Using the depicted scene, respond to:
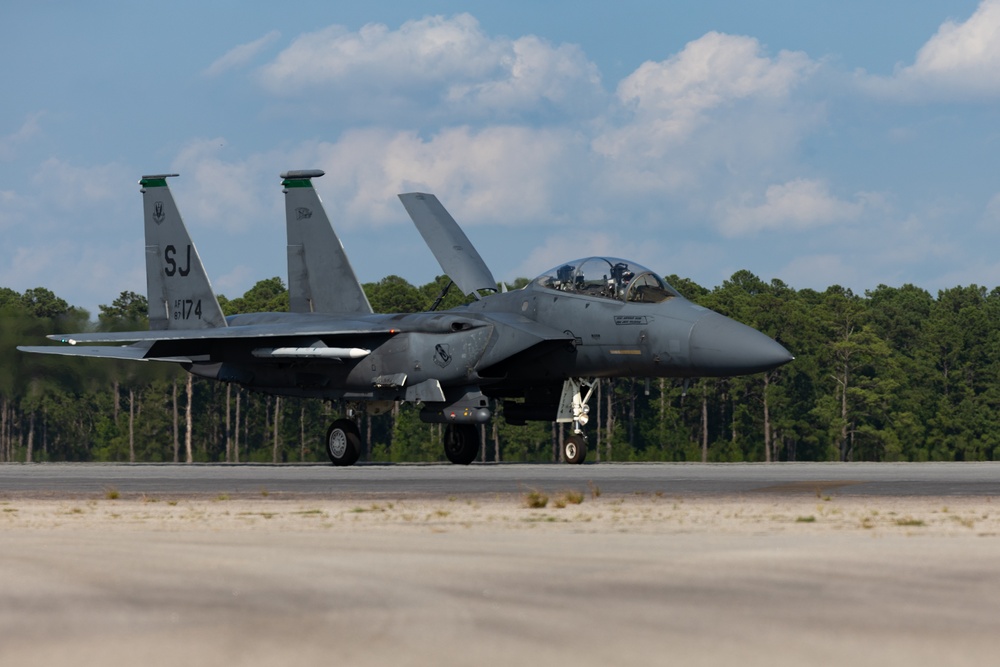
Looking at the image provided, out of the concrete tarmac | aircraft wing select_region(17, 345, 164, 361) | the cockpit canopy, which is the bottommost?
the concrete tarmac

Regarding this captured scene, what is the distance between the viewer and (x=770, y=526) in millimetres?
14000

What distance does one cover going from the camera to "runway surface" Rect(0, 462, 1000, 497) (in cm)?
1998

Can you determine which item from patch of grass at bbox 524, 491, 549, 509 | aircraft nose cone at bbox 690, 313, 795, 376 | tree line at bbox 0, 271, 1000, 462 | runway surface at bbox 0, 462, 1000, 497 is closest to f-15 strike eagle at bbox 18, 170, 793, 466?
aircraft nose cone at bbox 690, 313, 795, 376

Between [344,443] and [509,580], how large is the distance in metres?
22.7

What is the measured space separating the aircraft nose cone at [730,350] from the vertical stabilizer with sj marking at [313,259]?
37.4ft

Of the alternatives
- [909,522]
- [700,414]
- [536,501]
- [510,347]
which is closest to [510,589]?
[909,522]

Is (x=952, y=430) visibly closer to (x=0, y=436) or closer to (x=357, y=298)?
(x=0, y=436)

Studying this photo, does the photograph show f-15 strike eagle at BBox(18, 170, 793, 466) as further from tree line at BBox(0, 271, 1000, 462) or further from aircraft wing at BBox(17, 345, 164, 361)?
tree line at BBox(0, 271, 1000, 462)

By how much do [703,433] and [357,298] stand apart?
68724 millimetres

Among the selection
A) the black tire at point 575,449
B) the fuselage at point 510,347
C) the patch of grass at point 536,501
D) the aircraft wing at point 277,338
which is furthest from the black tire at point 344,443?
the patch of grass at point 536,501

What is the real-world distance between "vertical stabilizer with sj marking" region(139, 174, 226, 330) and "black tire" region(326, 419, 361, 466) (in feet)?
20.2

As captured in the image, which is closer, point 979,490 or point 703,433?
point 979,490

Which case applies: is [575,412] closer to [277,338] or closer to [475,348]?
[475,348]

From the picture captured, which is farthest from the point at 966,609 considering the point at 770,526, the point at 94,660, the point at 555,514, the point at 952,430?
the point at 952,430
